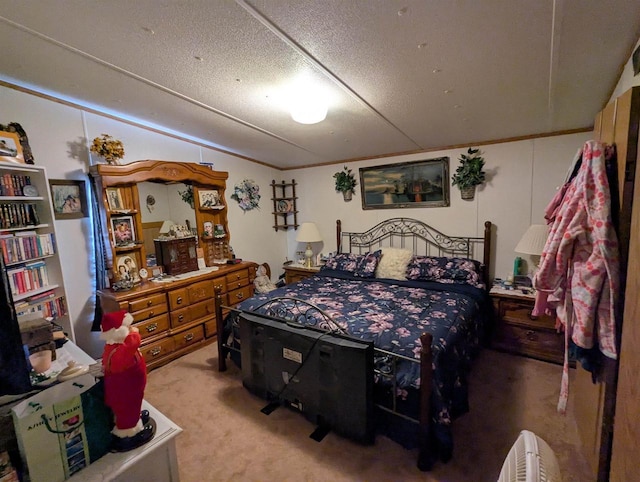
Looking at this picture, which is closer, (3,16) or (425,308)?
(3,16)

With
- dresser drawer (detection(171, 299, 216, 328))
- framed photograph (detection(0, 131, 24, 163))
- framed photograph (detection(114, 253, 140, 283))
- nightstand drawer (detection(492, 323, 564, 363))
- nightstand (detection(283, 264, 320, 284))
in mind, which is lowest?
nightstand drawer (detection(492, 323, 564, 363))

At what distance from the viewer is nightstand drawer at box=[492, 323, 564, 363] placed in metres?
2.64

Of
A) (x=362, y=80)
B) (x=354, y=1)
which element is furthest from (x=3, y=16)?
(x=362, y=80)

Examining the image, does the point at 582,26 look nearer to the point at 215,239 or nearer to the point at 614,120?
the point at 614,120

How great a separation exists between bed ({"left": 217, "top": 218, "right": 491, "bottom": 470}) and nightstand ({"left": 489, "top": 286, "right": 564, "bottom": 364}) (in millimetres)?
152

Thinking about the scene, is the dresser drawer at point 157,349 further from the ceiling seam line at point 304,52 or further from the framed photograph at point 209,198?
the ceiling seam line at point 304,52

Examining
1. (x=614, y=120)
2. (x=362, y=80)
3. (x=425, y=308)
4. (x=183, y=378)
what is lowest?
(x=183, y=378)

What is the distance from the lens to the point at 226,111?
2.73 m

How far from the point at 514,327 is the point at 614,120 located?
2.16 meters

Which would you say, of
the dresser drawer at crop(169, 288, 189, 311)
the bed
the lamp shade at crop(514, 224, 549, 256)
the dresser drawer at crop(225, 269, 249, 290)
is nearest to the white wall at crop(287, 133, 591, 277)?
the bed

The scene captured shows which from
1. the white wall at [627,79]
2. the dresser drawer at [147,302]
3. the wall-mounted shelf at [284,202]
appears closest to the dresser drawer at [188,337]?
the dresser drawer at [147,302]

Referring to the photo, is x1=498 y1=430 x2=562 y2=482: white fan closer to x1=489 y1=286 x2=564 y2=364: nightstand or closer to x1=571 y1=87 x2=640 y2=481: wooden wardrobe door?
x1=571 y1=87 x2=640 y2=481: wooden wardrobe door

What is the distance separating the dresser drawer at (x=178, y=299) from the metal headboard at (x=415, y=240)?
7.41 ft

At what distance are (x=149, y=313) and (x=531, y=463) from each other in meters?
3.05
